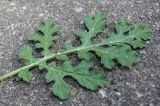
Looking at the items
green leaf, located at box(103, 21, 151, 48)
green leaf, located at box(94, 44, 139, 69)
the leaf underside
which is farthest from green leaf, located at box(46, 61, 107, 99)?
green leaf, located at box(103, 21, 151, 48)

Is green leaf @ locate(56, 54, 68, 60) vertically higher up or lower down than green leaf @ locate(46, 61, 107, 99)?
higher up

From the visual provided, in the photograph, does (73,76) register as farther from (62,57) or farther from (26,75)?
(26,75)

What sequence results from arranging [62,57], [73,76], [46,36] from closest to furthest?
1. [73,76]
2. [62,57]
3. [46,36]

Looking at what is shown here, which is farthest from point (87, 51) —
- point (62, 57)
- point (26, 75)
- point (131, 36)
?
A: point (26, 75)

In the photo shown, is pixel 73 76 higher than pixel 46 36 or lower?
lower

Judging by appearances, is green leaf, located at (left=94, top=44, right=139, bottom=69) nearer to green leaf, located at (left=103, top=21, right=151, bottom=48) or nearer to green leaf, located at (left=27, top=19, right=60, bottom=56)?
green leaf, located at (left=103, top=21, right=151, bottom=48)

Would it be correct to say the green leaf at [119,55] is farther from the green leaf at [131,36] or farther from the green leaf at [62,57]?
the green leaf at [62,57]

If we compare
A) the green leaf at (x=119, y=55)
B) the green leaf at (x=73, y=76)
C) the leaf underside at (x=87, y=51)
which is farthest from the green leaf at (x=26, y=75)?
the green leaf at (x=119, y=55)
